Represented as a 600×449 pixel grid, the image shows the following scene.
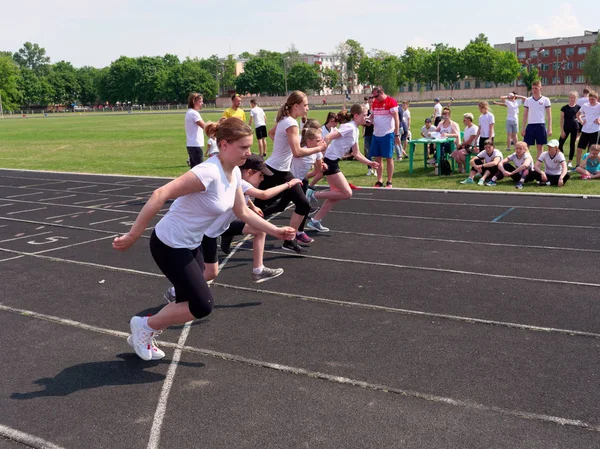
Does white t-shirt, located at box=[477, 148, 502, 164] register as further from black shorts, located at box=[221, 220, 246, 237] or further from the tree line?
the tree line

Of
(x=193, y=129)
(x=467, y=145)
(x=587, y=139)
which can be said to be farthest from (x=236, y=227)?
(x=587, y=139)

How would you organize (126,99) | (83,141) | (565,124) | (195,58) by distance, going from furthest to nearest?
1. (195,58)
2. (126,99)
3. (83,141)
4. (565,124)

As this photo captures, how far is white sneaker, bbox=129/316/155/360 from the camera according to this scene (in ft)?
15.6

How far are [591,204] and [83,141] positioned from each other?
27.5 m

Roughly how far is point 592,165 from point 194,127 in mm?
8935

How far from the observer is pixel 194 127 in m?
12.3

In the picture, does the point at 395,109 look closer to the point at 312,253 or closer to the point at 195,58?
the point at 312,253

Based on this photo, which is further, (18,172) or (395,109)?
(18,172)

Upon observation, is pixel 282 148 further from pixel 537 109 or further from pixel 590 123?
pixel 590 123

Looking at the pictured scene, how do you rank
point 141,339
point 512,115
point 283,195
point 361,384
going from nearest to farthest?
point 361,384, point 141,339, point 283,195, point 512,115

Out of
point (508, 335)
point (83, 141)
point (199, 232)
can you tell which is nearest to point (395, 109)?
point (508, 335)

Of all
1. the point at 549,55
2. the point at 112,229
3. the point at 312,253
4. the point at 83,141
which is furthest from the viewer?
the point at 549,55

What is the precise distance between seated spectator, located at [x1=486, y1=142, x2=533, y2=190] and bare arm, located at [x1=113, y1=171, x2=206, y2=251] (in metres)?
10.3

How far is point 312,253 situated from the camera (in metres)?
8.20
